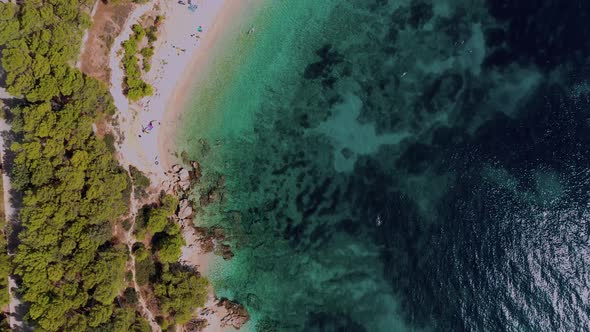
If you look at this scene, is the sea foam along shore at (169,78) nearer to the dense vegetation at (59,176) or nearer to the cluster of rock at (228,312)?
the cluster of rock at (228,312)

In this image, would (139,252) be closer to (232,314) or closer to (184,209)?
(184,209)

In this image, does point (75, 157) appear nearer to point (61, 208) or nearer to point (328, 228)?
point (61, 208)

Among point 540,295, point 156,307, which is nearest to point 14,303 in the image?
point 156,307

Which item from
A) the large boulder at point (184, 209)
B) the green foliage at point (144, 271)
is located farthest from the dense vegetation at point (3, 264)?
the large boulder at point (184, 209)

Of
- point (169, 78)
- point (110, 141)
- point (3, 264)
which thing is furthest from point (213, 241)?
point (3, 264)

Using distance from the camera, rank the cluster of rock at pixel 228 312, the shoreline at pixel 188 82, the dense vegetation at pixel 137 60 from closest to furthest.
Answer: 1. the dense vegetation at pixel 137 60
2. the shoreline at pixel 188 82
3. the cluster of rock at pixel 228 312

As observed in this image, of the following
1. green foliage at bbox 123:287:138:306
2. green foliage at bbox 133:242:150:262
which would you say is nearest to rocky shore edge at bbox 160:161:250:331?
green foliage at bbox 133:242:150:262

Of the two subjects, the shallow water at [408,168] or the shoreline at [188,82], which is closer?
the shoreline at [188,82]
